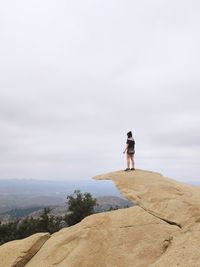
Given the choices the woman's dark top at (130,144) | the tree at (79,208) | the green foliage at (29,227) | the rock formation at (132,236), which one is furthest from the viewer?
the tree at (79,208)

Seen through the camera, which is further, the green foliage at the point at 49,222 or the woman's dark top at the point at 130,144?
the green foliage at the point at 49,222

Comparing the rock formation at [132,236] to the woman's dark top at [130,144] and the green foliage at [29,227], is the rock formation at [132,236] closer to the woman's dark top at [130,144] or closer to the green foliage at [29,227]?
the woman's dark top at [130,144]

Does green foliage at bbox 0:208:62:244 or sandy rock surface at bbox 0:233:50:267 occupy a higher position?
green foliage at bbox 0:208:62:244

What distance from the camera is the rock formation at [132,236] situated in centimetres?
1748

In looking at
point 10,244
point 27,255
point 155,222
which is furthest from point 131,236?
point 10,244

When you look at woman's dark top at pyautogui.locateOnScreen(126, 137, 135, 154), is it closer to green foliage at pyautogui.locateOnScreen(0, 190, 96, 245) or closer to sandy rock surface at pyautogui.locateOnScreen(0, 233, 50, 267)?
sandy rock surface at pyautogui.locateOnScreen(0, 233, 50, 267)

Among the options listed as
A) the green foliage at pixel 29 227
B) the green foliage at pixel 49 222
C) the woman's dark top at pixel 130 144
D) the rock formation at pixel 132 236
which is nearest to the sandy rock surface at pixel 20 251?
the rock formation at pixel 132 236

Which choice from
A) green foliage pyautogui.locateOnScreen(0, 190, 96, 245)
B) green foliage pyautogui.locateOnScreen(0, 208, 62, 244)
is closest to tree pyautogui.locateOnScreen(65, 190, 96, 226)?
green foliage pyautogui.locateOnScreen(0, 190, 96, 245)

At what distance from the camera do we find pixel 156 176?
23703mm

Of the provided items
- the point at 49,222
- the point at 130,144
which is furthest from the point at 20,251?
the point at 49,222

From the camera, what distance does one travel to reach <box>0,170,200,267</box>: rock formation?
17.5 metres

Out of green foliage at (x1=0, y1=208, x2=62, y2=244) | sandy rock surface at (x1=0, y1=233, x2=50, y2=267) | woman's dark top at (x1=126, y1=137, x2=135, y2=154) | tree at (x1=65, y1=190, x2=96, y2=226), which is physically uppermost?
woman's dark top at (x1=126, y1=137, x2=135, y2=154)

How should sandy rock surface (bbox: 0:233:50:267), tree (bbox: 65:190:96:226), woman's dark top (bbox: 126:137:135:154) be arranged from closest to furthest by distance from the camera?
sandy rock surface (bbox: 0:233:50:267), woman's dark top (bbox: 126:137:135:154), tree (bbox: 65:190:96:226)

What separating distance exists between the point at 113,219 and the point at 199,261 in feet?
26.0
